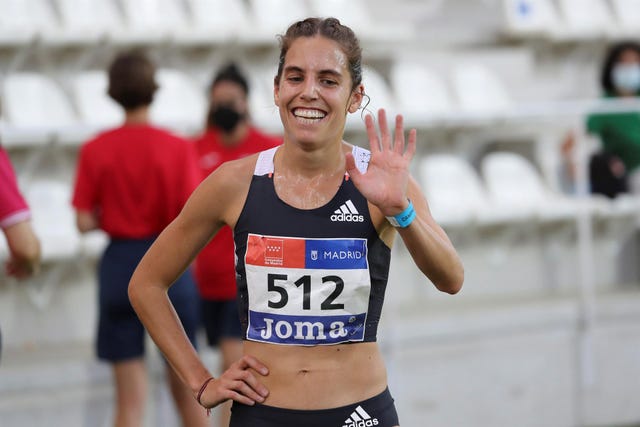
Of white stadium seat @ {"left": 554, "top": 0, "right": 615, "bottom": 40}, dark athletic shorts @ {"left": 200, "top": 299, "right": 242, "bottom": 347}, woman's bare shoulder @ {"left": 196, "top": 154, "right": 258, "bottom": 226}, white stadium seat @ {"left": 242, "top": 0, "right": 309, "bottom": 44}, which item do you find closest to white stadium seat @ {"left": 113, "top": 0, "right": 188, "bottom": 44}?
white stadium seat @ {"left": 242, "top": 0, "right": 309, "bottom": 44}

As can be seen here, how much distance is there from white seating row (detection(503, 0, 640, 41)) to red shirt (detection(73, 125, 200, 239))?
14.8 ft

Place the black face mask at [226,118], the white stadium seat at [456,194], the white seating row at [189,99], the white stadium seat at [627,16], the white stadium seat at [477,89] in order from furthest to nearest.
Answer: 1. the white stadium seat at [627,16]
2. the white stadium seat at [477,89]
3. the white stadium seat at [456,194]
4. the white seating row at [189,99]
5. the black face mask at [226,118]

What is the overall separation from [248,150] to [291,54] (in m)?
2.64

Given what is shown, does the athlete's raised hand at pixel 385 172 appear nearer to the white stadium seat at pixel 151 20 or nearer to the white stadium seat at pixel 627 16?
the white stadium seat at pixel 151 20

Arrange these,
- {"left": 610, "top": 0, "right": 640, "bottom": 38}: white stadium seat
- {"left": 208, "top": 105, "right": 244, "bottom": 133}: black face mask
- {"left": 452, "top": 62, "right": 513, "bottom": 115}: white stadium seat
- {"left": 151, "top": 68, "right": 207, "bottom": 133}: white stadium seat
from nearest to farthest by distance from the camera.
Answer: {"left": 208, "top": 105, "right": 244, "bottom": 133}: black face mask, {"left": 151, "top": 68, "right": 207, "bottom": 133}: white stadium seat, {"left": 452, "top": 62, "right": 513, "bottom": 115}: white stadium seat, {"left": 610, "top": 0, "right": 640, "bottom": 38}: white stadium seat

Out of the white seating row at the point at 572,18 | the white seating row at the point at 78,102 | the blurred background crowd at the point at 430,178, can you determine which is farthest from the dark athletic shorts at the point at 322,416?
the white seating row at the point at 572,18

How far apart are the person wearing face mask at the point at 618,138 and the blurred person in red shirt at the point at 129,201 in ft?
11.1

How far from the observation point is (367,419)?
2.85m

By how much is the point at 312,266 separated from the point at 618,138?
17.7ft

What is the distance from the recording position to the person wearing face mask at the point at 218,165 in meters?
5.39

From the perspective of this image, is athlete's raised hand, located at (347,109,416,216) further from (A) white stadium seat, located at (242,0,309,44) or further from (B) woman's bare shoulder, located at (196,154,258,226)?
(A) white stadium seat, located at (242,0,309,44)

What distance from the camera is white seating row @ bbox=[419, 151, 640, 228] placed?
743 centimetres

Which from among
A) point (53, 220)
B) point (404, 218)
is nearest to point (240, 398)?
point (404, 218)

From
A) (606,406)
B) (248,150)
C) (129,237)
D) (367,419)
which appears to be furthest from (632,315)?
(367,419)
